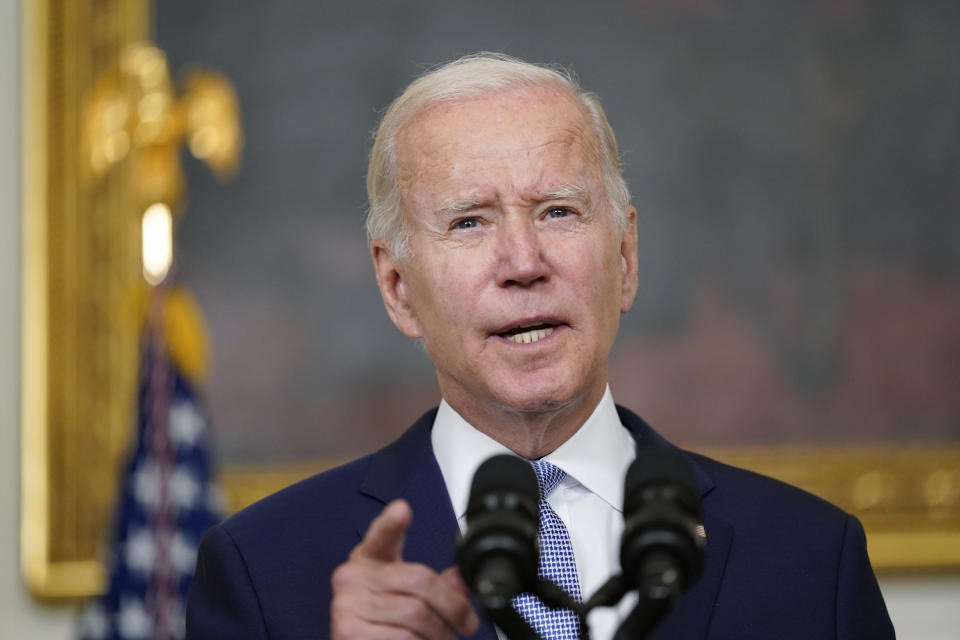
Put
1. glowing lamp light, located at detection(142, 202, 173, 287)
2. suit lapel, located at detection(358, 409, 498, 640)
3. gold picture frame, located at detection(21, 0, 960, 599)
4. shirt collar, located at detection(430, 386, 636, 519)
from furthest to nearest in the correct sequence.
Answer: gold picture frame, located at detection(21, 0, 960, 599) → glowing lamp light, located at detection(142, 202, 173, 287) → shirt collar, located at detection(430, 386, 636, 519) → suit lapel, located at detection(358, 409, 498, 640)

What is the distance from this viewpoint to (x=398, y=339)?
5398 mm

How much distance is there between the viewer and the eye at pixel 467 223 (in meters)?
2.29

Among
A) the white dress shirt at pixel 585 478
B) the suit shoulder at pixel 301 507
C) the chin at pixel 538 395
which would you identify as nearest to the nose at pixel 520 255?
the chin at pixel 538 395

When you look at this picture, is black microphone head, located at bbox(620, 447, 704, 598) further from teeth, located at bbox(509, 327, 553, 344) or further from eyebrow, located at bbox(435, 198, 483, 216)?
eyebrow, located at bbox(435, 198, 483, 216)

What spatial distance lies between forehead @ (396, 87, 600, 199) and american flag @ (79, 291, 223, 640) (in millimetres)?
2849

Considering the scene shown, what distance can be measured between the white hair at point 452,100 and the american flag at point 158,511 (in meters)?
2.66

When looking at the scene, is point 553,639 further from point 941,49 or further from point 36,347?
point 941,49

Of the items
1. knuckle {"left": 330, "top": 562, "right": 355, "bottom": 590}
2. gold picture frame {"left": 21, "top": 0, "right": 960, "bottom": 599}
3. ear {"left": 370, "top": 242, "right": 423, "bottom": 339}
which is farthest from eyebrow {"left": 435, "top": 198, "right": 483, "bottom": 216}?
gold picture frame {"left": 21, "top": 0, "right": 960, "bottom": 599}

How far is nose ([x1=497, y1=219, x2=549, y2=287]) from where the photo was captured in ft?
7.18

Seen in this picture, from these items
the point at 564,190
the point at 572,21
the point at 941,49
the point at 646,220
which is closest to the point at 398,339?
A: the point at 646,220

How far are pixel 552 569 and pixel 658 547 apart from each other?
2.77 ft

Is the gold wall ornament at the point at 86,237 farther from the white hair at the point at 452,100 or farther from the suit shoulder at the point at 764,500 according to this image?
the suit shoulder at the point at 764,500

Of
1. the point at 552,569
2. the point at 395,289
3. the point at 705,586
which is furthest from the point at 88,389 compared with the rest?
the point at 705,586

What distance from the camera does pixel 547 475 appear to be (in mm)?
2309
